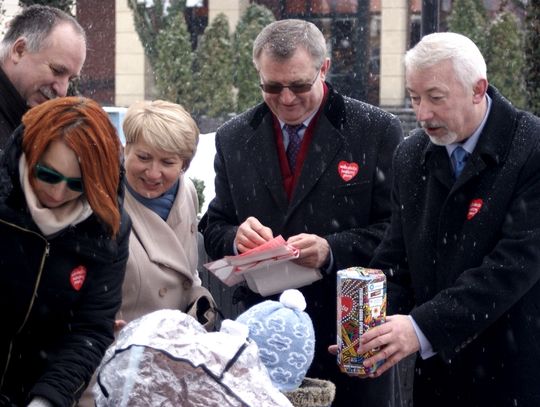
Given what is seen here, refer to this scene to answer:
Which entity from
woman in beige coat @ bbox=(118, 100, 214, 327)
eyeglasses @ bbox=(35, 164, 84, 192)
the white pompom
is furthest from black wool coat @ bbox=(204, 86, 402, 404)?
eyeglasses @ bbox=(35, 164, 84, 192)

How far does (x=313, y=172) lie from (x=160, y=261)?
830 millimetres

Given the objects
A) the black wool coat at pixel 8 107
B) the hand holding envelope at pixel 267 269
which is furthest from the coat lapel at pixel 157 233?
the black wool coat at pixel 8 107

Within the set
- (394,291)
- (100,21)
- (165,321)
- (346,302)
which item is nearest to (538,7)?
(394,291)

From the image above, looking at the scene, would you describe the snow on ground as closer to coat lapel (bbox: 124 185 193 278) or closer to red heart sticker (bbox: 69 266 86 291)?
coat lapel (bbox: 124 185 193 278)

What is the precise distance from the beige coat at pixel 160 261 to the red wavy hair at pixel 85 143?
2.51 ft

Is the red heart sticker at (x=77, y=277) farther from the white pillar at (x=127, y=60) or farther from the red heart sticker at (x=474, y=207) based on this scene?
the white pillar at (x=127, y=60)

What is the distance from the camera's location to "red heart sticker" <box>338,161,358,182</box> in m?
4.67

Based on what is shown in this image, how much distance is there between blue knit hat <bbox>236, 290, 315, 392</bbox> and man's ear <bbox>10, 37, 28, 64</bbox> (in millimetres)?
1676

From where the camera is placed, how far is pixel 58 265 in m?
3.37

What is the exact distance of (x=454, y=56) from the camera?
379 centimetres

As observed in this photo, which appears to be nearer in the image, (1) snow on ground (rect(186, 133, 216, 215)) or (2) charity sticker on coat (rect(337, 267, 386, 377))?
(2) charity sticker on coat (rect(337, 267, 386, 377))

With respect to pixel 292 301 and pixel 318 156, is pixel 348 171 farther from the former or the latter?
pixel 292 301

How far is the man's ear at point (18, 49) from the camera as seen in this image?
438 cm

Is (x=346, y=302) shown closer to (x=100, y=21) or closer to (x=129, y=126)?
(x=129, y=126)
